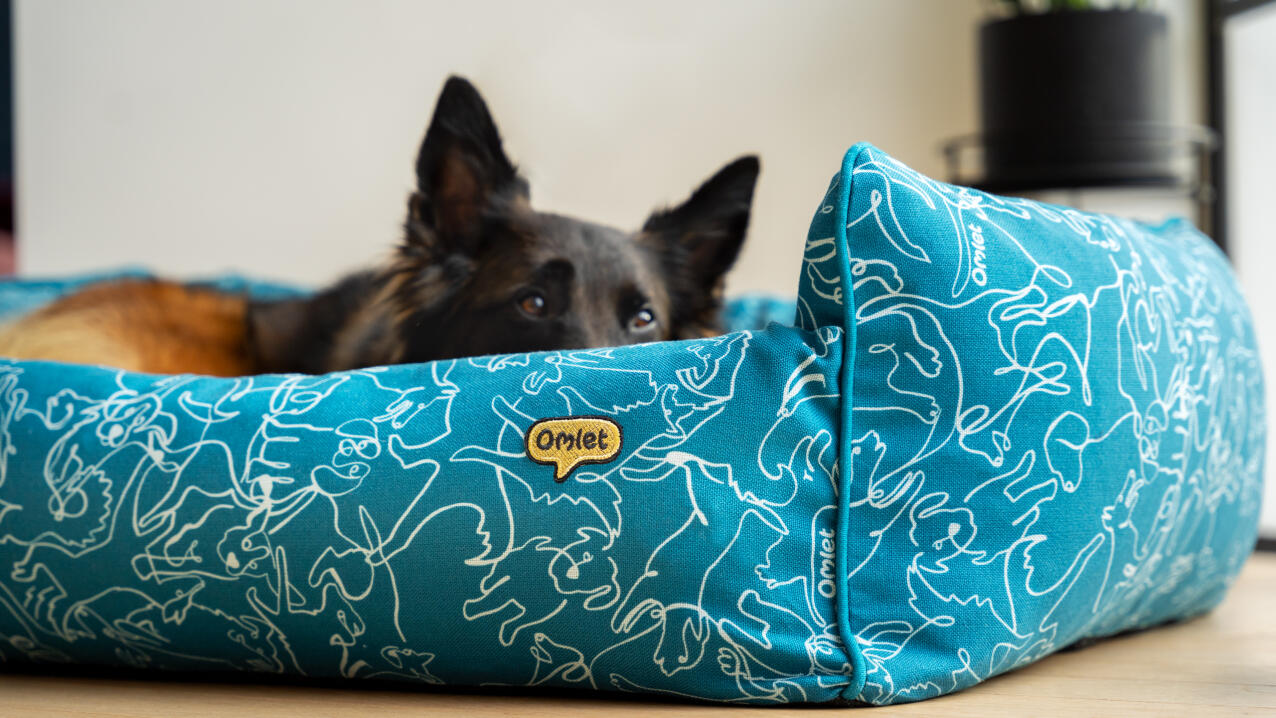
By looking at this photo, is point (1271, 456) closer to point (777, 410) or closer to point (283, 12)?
point (777, 410)

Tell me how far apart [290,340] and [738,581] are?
778mm

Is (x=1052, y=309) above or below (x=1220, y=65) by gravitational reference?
below

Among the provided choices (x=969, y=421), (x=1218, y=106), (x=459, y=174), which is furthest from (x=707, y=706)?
(x=1218, y=106)

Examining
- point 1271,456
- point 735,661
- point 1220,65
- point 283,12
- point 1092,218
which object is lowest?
point 1271,456

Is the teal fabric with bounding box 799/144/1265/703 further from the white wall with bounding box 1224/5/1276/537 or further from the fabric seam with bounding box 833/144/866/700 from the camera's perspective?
the white wall with bounding box 1224/5/1276/537

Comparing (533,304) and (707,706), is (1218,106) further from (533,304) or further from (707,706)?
(707,706)

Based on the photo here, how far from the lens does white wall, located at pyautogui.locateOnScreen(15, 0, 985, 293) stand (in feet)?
6.56

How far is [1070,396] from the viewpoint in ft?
2.86

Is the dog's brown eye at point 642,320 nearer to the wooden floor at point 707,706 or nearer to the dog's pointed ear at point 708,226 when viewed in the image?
the dog's pointed ear at point 708,226

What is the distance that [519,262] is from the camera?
1.04 meters

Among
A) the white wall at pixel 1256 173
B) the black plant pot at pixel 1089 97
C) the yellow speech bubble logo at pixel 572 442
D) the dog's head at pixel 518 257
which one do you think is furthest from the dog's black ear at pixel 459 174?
the white wall at pixel 1256 173

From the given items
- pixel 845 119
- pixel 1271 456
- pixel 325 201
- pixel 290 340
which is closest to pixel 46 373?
pixel 290 340

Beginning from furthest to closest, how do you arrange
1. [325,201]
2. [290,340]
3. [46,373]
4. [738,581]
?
[325,201] < [290,340] < [46,373] < [738,581]

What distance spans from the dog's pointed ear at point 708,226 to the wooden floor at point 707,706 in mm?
469
